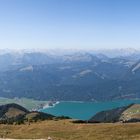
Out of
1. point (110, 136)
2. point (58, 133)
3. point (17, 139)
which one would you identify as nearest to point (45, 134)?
point (58, 133)

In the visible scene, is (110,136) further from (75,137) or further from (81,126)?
(81,126)

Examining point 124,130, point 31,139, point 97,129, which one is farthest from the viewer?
point 97,129

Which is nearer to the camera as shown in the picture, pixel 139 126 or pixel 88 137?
pixel 88 137

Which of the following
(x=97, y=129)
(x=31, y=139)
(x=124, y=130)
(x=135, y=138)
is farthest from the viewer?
(x=97, y=129)

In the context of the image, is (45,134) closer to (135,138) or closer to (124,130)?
(124,130)

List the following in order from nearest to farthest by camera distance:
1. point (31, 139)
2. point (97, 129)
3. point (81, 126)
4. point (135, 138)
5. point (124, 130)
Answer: point (135, 138)
point (31, 139)
point (124, 130)
point (97, 129)
point (81, 126)

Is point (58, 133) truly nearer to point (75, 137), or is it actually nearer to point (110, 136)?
point (75, 137)

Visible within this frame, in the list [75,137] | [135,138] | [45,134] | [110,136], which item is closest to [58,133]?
[45,134]

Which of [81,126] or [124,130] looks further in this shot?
[81,126]

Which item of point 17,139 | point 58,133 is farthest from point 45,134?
point 17,139
